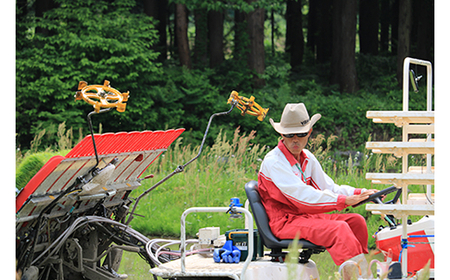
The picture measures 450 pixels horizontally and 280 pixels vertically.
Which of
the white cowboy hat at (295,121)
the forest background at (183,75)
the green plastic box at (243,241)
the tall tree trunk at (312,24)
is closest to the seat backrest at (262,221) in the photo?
the green plastic box at (243,241)

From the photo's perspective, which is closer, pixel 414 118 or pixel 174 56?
pixel 414 118

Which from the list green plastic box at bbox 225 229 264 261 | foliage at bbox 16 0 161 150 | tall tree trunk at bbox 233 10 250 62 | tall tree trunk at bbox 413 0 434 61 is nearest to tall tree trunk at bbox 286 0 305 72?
tall tree trunk at bbox 233 10 250 62

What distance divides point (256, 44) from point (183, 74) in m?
2.65

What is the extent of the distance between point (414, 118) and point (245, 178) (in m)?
5.01

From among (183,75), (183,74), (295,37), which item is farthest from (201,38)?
(295,37)

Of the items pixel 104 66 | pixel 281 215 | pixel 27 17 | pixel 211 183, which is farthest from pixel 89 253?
pixel 27 17

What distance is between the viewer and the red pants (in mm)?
3303

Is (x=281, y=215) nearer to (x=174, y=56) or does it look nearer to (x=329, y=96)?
(x=329, y=96)

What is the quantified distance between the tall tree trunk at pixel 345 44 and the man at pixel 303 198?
13.5 metres

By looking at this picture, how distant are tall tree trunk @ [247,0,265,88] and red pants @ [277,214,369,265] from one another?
489 inches

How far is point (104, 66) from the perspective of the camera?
42.4ft

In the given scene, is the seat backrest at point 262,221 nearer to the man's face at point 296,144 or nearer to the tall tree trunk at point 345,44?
the man's face at point 296,144

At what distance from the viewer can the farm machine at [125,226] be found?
3.12m

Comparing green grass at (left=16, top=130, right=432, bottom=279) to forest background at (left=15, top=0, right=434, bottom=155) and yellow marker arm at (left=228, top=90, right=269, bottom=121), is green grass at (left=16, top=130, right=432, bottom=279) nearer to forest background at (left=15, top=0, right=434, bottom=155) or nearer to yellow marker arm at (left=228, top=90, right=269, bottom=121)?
yellow marker arm at (left=228, top=90, right=269, bottom=121)
